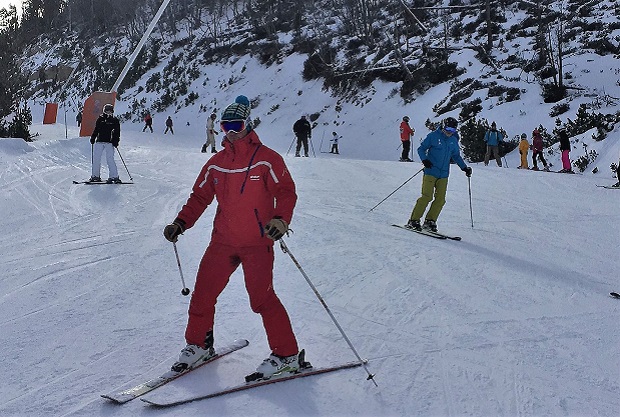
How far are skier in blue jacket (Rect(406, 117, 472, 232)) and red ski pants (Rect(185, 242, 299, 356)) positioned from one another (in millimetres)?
4895

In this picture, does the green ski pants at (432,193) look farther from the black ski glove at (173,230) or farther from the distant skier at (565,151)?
the distant skier at (565,151)

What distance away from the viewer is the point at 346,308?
5238 mm

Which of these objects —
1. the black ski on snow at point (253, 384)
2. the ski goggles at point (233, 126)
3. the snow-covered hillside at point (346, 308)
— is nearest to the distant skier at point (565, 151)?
the snow-covered hillside at point (346, 308)

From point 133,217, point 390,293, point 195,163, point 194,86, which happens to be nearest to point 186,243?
point 133,217

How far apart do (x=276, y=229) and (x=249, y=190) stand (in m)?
0.33

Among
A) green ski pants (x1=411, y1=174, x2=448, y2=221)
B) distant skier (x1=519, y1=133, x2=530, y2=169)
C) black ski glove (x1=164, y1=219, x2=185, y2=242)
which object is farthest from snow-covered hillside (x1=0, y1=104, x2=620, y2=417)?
distant skier (x1=519, y1=133, x2=530, y2=169)

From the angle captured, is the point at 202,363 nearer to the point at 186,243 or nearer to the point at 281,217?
the point at 281,217

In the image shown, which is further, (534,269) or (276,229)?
(534,269)

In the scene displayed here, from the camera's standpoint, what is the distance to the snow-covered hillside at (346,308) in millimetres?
3627

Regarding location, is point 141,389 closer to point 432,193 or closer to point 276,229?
point 276,229

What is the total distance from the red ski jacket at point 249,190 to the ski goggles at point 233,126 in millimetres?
63

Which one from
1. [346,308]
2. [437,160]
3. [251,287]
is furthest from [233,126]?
[437,160]

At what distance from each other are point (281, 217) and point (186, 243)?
440 centimetres

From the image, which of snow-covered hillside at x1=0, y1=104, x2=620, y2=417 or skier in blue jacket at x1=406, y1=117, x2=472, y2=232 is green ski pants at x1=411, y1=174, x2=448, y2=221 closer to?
skier in blue jacket at x1=406, y1=117, x2=472, y2=232
